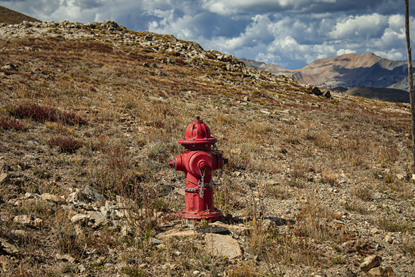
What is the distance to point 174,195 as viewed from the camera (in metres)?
5.13

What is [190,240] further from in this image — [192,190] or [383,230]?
[383,230]

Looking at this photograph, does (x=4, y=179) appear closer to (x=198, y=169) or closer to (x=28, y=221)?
(x=28, y=221)

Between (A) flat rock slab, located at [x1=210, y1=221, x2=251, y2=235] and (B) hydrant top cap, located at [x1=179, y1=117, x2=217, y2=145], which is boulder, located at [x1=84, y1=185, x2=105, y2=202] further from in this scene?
(A) flat rock slab, located at [x1=210, y1=221, x2=251, y2=235]

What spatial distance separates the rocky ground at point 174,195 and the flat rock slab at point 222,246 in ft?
0.06


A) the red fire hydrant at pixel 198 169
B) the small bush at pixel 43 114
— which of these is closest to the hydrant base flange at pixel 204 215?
the red fire hydrant at pixel 198 169

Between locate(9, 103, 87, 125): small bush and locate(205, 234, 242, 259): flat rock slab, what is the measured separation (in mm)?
6421

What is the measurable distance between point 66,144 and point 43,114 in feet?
8.44

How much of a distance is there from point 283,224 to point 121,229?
2.69 meters

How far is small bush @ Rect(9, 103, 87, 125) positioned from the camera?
7391 millimetres

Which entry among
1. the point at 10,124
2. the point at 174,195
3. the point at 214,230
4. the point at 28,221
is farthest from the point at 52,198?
the point at 10,124

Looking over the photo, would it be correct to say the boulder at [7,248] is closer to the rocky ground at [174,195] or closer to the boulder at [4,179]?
the rocky ground at [174,195]

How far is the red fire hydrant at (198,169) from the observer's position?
3.75 metres

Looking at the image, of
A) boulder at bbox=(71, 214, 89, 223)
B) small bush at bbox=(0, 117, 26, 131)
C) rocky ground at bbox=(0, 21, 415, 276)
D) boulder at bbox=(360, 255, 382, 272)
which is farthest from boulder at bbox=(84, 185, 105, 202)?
boulder at bbox=(360, 255, 382, 272)

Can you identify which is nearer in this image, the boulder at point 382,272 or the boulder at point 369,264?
the boulder at point 382,272
